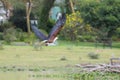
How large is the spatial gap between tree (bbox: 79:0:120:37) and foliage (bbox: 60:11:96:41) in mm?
2119

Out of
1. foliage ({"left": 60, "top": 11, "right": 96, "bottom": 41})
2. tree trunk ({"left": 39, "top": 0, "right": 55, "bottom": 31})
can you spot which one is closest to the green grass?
foliage ({"left": 60, "top": 11, "right": 96, "bottom": 41})

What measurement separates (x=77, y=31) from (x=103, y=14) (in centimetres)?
441

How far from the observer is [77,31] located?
42.3 meters

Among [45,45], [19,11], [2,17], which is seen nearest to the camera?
[45,45]

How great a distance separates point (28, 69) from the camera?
64.6 feet

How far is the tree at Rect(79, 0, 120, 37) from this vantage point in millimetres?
38156

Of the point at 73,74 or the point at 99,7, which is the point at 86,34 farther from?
the point at 73,74

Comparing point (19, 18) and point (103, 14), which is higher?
point (103, 14)

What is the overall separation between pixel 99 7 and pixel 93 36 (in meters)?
4.21

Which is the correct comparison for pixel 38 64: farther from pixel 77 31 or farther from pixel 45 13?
pixel 45 13

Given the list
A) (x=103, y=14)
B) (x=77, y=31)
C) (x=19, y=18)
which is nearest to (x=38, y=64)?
(x=103, y=14)

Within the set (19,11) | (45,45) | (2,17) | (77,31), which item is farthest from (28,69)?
(2,17)

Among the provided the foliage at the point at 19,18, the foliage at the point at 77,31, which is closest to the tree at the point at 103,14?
the foliage at the point at 77,31

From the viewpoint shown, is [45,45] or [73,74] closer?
[73,74]
